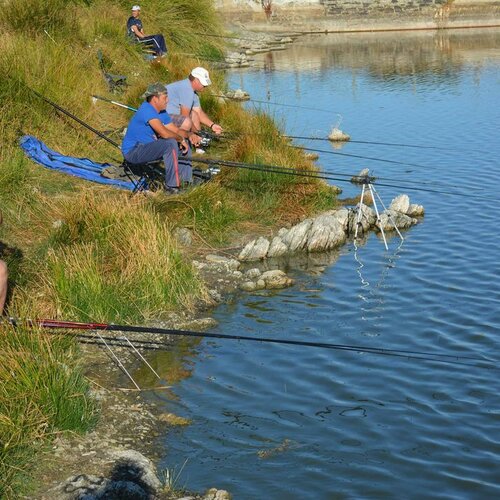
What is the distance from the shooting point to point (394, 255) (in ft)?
37.5

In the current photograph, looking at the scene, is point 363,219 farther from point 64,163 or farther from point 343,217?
point 64,163

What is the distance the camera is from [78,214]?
9984 millimetres

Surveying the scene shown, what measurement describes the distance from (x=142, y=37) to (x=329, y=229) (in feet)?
31.7

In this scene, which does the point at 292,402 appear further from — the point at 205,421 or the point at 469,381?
the point at 469,381

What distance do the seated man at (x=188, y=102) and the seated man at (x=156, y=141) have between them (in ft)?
3.64

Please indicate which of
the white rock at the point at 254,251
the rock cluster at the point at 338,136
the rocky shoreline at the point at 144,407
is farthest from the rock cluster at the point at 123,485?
the rock cluster at the point at 338,136

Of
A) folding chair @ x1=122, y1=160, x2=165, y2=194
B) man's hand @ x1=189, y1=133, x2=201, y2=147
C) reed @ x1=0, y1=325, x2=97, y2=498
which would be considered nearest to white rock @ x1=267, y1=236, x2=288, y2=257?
folding chair @ x1=122, y1=160, x2=165, y2=194

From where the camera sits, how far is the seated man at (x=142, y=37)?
20000 mm

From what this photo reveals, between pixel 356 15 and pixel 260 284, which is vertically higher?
pixel 356 15

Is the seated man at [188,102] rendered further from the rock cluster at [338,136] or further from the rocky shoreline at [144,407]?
the rock cluster at [338,136]

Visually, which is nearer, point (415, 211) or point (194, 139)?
point (415, 211)

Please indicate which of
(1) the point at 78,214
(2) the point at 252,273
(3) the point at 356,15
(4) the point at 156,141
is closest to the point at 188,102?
(4) the point at 156,141

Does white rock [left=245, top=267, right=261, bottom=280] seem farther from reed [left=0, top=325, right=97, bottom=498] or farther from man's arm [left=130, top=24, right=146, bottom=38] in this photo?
man's arm [left=130, top=24, right=146, bottom=38]

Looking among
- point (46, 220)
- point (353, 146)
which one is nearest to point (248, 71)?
point (353, 146)
